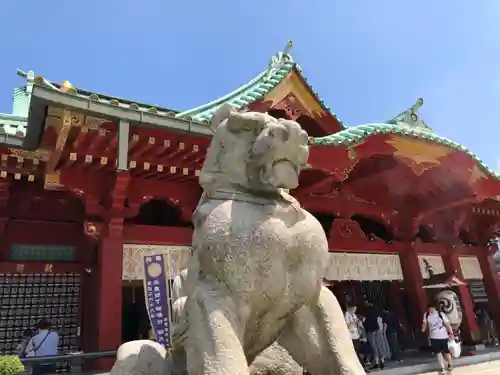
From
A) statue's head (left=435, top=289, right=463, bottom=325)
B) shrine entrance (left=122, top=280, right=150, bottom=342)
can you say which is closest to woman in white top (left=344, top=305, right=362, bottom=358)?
statue's head (left=435, top=289, right=463, bottom=325)

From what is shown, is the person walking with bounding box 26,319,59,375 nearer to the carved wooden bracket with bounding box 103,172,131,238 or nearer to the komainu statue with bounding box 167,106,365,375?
the carved wooden bracket with bounding box 103,172,131,238

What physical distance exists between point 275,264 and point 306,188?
577cm

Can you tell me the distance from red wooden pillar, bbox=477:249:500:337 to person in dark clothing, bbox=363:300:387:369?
15.6 ft

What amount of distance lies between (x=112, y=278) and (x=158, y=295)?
111cm

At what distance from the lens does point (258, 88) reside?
7617 millimetres

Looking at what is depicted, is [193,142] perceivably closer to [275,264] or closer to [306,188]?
[306,188]

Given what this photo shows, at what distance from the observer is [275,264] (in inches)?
68.0

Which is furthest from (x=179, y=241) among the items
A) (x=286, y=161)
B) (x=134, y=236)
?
(x=286, y=161)

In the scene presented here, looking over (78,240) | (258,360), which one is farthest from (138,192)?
(258,360)

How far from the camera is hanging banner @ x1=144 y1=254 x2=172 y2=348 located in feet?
15.5

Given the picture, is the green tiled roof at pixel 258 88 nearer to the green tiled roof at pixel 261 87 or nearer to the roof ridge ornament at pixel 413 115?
the green tiled roof at pixel 261 87

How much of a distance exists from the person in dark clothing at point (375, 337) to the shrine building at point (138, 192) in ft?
2.77

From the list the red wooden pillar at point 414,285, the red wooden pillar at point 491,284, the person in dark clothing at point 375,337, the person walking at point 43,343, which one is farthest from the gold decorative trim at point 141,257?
the red wooden pillar at point 491,284

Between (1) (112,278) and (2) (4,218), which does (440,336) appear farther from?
(2) (4,218)
